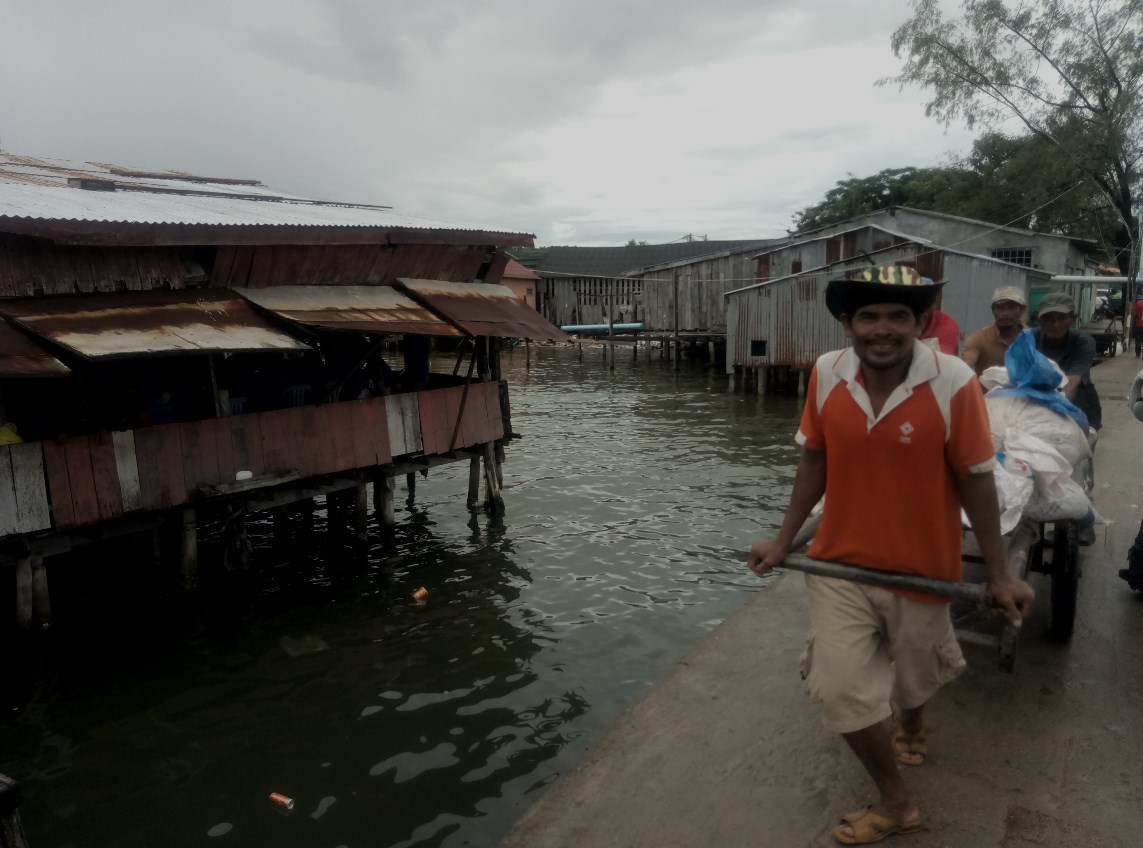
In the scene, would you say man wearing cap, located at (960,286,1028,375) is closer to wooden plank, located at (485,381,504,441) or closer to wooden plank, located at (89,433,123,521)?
wooden plank, located at (485,381,504,441)

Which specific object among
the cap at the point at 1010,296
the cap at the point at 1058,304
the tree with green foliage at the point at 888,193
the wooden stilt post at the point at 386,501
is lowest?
the wooden stilt post at the point at 386,501

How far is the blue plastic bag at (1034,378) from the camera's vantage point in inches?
180

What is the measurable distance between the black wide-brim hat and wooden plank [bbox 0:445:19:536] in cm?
726

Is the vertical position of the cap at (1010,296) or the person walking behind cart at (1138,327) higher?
the cap at (1010,296)

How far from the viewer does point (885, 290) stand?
276 centimetres

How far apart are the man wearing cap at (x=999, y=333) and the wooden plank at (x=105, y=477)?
780 centimetres

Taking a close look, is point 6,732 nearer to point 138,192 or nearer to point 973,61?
point 138,192

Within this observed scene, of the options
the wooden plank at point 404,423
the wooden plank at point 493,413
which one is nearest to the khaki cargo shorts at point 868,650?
the wooden plank at point 404,423

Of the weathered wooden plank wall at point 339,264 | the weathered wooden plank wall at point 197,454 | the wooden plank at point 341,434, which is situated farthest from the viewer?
the wooden plank at point 341,434

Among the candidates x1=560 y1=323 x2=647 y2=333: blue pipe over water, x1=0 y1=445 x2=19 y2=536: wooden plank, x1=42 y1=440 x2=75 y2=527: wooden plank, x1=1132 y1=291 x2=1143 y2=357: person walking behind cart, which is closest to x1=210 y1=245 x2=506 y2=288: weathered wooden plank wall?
x1=42 y1=440 x2=75 y2=527: wooden plank

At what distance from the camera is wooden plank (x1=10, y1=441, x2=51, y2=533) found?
22.8 feet

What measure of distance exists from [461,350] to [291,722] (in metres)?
6.80

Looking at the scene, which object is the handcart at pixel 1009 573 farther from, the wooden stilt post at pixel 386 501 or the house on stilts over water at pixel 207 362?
the wooden stilt post at pixel 386 501

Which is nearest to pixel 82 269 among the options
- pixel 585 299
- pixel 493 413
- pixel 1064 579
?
pixel 493 413
